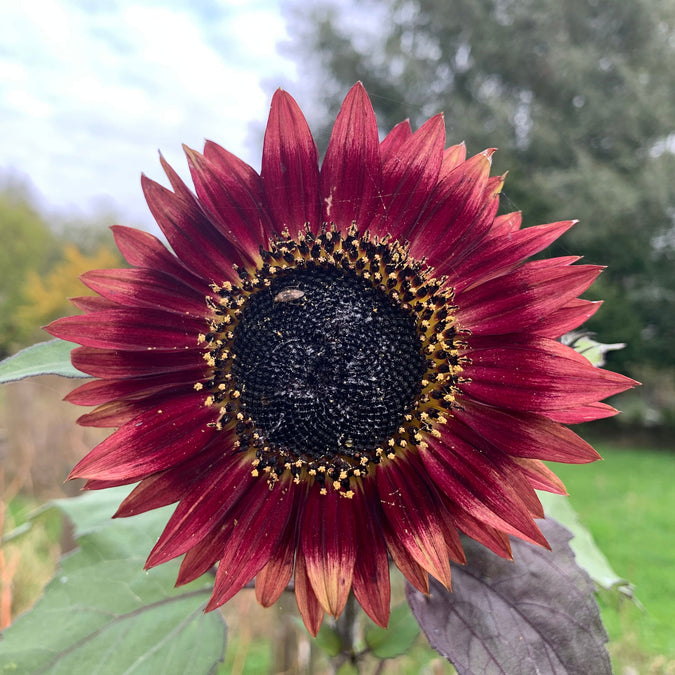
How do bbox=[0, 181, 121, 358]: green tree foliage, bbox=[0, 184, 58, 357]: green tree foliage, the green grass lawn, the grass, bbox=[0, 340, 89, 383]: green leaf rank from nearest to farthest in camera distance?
bbox=[0, 340, 89, 383]: green leaf < the grass < the green grass lawn < bbox=[0, 181, 121, 358]: green tree foliage < bbox=[0, 184, 58, 357]: green tree foliage

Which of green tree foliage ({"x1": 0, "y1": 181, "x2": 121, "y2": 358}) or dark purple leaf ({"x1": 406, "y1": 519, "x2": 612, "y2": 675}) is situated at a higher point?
green tree foliage ({"x1": 0, "y1": 181, "x2": 121, "y2": 358})

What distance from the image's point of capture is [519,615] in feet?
2.15

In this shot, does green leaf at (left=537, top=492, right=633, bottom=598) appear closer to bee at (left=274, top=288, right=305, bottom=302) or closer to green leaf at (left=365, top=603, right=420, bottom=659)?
green leaf at (left=365, top=603, right=420, bottom=659)

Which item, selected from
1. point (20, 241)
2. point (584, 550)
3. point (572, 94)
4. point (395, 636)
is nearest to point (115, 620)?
point (395, 636)

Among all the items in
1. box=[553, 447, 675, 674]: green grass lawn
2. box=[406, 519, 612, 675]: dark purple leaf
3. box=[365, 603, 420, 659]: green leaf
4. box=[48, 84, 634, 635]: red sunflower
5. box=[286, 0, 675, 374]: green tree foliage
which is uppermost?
box=[286, 0, 675, 374]: green tree foliage

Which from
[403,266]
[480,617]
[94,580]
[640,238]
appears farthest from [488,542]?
[640,238]

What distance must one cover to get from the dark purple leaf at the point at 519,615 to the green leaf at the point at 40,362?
470 mm

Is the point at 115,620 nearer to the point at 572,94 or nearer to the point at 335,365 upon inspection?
the point at 335,365

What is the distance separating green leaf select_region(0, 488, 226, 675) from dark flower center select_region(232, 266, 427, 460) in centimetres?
40

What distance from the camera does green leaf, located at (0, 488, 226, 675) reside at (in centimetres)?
79

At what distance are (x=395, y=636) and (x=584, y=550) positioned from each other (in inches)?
13.1

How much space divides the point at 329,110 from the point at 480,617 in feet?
3.96

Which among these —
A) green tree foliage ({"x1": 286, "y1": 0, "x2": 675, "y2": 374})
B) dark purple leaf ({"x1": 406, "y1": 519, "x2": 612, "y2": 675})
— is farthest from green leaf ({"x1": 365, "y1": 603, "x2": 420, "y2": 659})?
green tree foliage ({"x1": 286, "y1": 0, "x2": 675, "y2": 374})

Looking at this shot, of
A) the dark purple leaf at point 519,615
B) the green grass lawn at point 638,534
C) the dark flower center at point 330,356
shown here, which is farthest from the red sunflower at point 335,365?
the green grass lawn at point 638,534
